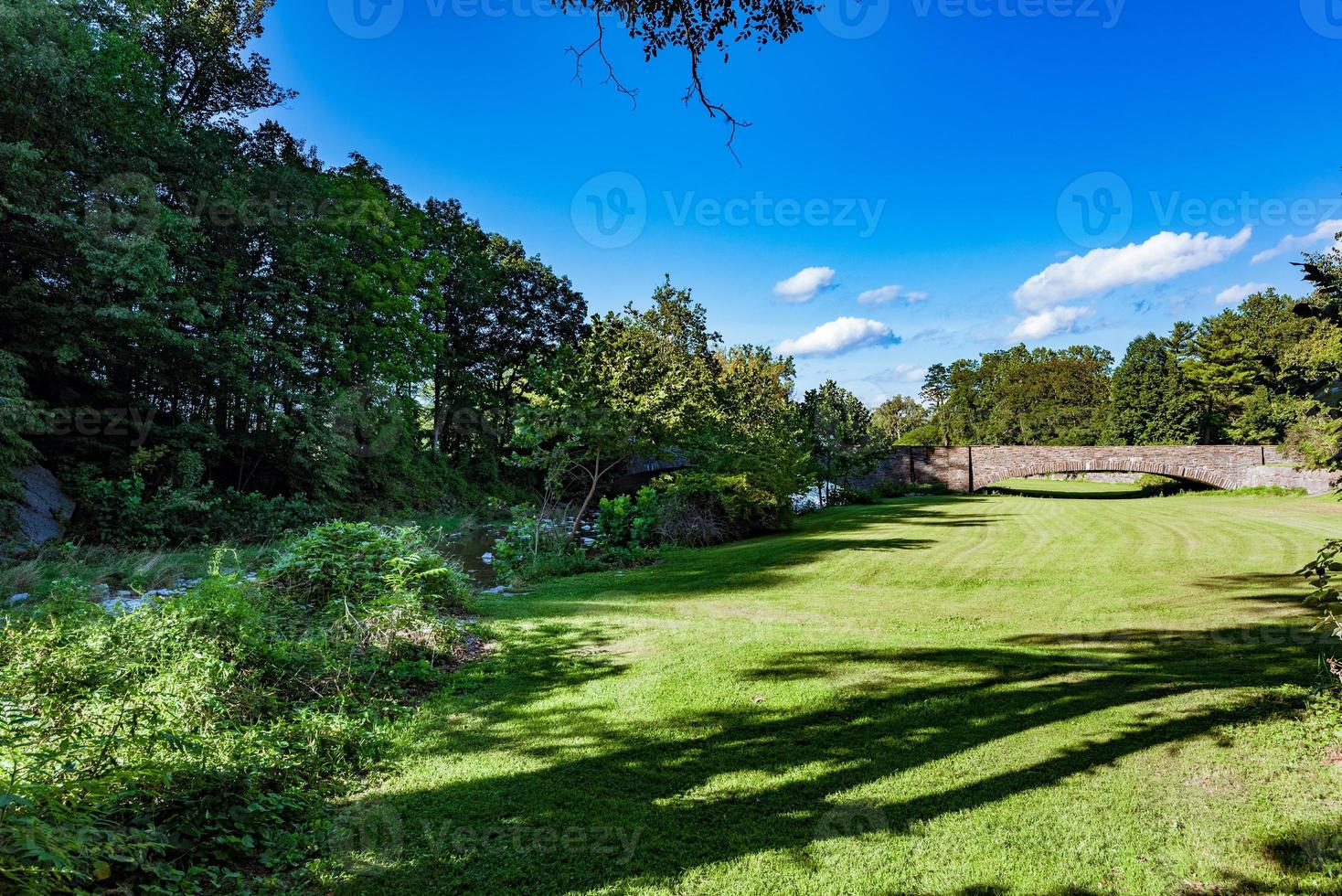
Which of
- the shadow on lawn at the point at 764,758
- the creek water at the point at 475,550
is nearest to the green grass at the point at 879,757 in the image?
the shadow on lawn at the point at 764,758

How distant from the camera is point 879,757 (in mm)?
3326

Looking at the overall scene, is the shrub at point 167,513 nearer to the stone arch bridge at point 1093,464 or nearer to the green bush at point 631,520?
the green bush at point 631,520

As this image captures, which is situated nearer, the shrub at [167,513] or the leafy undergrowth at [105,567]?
the leafy undergrowth at [105,567]

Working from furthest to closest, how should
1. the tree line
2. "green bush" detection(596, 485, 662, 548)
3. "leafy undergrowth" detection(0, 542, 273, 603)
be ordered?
1. the tree line
2. "green bush" detection(596, 485, 662, 548)
3. "leafy undergrowth" detection(0, 542, 273, 603)

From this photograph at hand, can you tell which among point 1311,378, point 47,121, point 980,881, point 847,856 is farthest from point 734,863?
point 47,121

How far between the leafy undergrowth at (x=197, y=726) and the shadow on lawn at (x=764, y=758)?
0.46m

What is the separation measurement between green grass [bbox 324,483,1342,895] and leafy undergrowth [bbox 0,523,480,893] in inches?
14.9

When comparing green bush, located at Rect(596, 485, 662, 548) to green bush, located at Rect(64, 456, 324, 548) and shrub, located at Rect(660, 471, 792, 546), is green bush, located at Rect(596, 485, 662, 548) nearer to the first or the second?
shrub, located at Rect(660, 471, 792, 546)

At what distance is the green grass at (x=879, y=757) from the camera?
2434 millimetres

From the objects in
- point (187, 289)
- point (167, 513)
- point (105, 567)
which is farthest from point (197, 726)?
point (187, 289)

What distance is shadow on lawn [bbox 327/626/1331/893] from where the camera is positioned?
102 inches

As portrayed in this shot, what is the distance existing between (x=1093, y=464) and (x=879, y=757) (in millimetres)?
29549

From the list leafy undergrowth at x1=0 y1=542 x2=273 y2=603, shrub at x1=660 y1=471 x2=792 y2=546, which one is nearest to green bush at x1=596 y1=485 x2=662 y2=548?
shrub at x1=660 y1=471 x2=792 y2=546

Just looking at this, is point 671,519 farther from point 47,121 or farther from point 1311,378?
point 47,121
